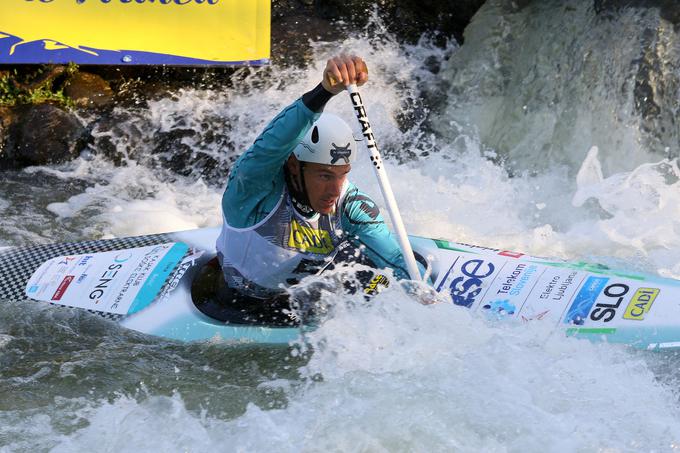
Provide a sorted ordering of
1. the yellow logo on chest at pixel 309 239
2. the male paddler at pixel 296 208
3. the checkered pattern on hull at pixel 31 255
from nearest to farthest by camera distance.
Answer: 1. the male paddler at pixel 296 208
2. the yellow logo on chest at pixel 309 239
3. the checkered pattern on hull at pixel 31 255

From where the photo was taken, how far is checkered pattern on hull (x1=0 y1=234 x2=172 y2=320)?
5000mm

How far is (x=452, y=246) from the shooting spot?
190 inches

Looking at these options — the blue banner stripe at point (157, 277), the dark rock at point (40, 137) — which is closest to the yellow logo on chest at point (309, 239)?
the blue banner stripe at point (157, 277)

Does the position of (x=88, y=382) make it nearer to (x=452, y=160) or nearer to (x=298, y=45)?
(x=452, y=160)

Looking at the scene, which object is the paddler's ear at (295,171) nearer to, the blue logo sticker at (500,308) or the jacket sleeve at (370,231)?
the jacket sleeve at (370,231)

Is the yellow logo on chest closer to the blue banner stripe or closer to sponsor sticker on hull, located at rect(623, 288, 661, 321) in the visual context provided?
the blue banner stripe

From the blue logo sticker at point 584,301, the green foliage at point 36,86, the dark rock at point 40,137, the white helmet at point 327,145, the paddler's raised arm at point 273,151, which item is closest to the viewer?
the paddler's raised arm at point 273,151

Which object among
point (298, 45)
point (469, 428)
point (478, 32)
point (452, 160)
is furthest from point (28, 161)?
point (469, 428)

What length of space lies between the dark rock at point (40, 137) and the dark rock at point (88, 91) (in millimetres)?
224

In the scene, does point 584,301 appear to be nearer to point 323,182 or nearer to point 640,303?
point 640,303

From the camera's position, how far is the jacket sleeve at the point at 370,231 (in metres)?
4.21

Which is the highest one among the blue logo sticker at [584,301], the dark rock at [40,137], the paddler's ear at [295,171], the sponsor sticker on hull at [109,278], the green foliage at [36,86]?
the paddler's ear at [295,171]

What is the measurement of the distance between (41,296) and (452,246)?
219 centimetres

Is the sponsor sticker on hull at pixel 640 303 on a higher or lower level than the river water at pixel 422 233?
higher
